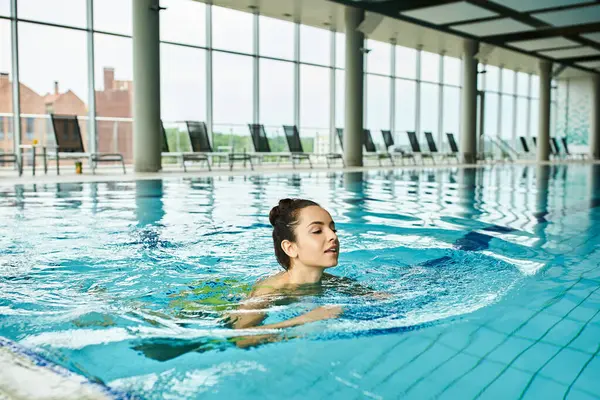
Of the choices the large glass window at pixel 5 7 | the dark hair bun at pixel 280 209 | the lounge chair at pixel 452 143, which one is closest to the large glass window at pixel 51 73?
the large glass window at pixel 5 7

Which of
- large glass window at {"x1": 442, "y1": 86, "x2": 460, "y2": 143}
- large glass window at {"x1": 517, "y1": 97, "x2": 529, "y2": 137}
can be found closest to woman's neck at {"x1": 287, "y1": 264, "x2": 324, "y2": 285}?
large glass window at {"x1": 442, "y1": 86, "x2": 460, "y2": 143}

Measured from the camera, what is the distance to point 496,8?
590 inches

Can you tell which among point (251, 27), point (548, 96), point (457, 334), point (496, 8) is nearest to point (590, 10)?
point (496, 8)

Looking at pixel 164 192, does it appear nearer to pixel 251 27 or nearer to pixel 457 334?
pixel 457 334

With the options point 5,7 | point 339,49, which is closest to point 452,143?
point 339,49

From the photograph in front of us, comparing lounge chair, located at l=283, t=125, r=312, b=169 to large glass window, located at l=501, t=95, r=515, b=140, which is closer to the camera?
lounge chair, located at l=283, t=125, r=312, b=169

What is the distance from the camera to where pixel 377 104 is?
2005cm

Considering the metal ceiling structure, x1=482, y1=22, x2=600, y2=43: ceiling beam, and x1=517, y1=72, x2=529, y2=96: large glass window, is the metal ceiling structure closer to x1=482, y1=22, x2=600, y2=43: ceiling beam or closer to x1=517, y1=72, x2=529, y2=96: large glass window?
x1=482, y1=22, x2=600, y2=43: ceiling beam

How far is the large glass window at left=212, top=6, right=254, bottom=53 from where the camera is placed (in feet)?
51.1

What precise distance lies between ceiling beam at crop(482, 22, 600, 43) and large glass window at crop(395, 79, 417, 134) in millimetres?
3006

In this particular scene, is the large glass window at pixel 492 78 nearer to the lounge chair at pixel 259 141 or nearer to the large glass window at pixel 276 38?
the large glass window at pixel 276 38

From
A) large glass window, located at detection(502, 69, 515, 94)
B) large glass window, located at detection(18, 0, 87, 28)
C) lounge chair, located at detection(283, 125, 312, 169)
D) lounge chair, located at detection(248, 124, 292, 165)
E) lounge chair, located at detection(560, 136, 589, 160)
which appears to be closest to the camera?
large glass window, located at detection(18, 0, 87, 28)

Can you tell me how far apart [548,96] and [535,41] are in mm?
5707

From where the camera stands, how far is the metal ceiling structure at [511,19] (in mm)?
14492
